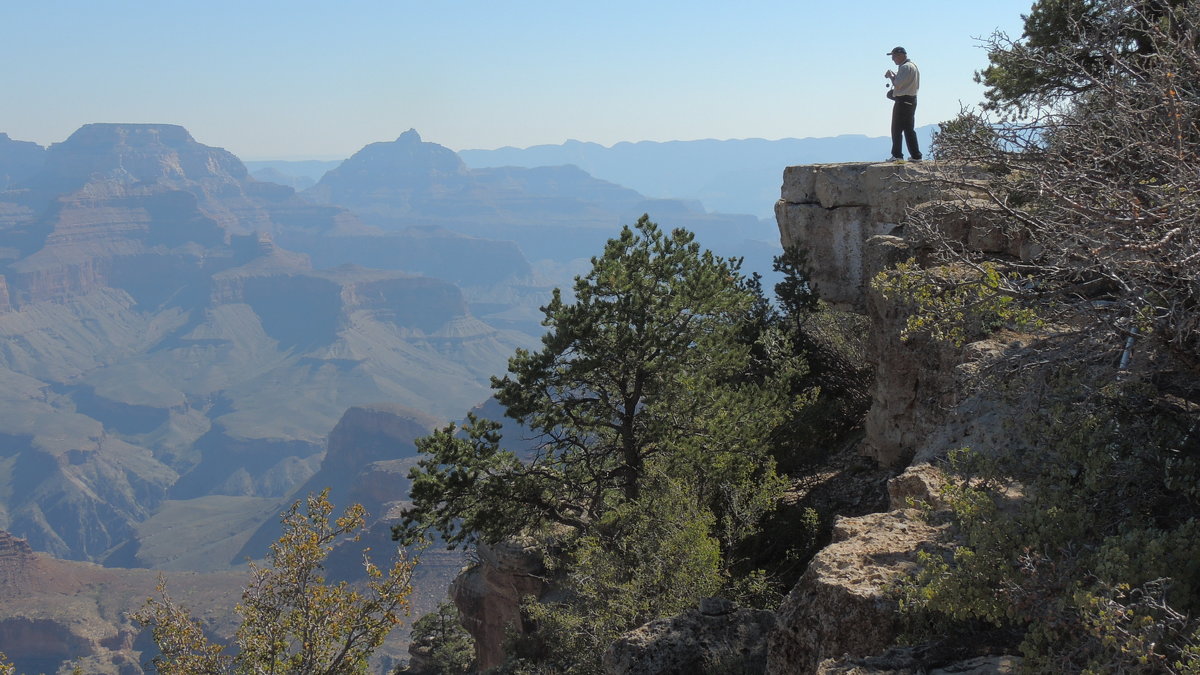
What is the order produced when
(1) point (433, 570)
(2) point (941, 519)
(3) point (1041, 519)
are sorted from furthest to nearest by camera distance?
(1) point (433, 570), (2) point (941, 519), (3) point (1041, 519)

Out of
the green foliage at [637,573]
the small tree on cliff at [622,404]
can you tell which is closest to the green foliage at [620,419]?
the small tree on cliff at [622,404]

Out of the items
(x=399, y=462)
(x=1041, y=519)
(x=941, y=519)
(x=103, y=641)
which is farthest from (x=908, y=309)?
(x=399, y=462)

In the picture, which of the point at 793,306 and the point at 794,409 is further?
the point at 793,306

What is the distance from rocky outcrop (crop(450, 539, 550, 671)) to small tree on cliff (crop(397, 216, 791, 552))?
A: 378 cm

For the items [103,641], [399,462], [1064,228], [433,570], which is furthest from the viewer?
[399,462]

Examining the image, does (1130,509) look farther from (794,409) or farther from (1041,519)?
(794,409)

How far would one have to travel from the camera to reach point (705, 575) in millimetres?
14156

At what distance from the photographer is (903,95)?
18.8 meters

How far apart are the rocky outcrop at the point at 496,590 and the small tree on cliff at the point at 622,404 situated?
3.78 m

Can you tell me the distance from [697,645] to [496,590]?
18076mm

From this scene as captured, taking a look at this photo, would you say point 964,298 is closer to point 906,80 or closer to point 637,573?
point 637,573

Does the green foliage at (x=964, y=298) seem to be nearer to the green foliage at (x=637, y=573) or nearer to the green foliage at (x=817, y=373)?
the green foliage at (x=637, y=573)

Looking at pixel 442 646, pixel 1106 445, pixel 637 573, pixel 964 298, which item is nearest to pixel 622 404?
pixel 637 573

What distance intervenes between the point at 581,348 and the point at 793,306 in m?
7.45
